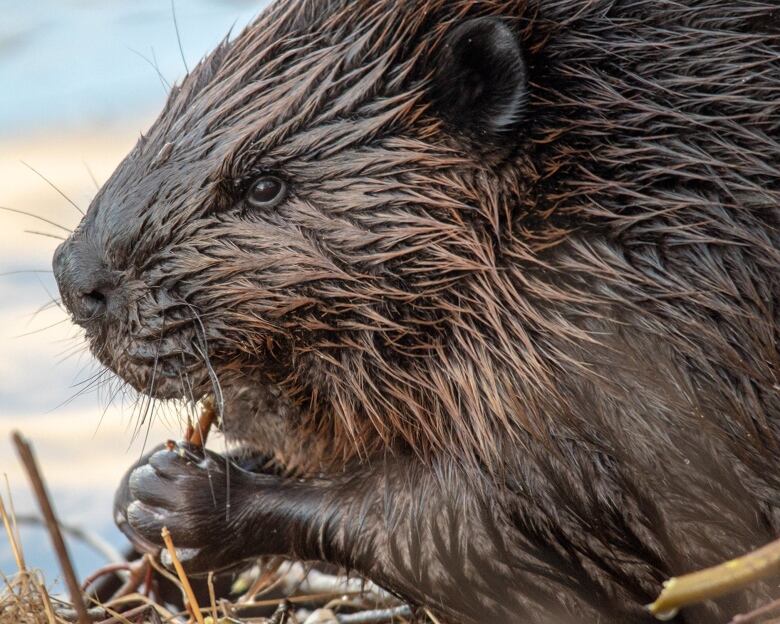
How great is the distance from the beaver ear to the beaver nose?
2.25 feet

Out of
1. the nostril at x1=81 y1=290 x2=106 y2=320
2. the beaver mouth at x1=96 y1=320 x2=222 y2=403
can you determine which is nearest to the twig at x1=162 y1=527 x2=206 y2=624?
the beaver mouth at x1=96 y1=320 x2=222 y2=403

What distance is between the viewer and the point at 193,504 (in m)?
2.42

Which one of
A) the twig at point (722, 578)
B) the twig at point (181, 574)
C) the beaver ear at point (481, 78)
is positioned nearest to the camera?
the twig at point (722, 578)

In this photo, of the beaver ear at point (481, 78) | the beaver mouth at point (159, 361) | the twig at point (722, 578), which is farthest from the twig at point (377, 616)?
the twig at point (722, 578)

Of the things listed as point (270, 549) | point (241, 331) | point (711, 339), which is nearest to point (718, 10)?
point (711, 339)

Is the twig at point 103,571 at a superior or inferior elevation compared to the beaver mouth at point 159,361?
inferior

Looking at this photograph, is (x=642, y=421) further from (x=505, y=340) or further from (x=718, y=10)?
(x=718, y=10)

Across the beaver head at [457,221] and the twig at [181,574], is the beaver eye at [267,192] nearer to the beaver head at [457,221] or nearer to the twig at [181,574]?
Result: the beaver head at [457,221]

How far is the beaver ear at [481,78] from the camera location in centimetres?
208

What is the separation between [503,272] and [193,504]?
0.81 metres

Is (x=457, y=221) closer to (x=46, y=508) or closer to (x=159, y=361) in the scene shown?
(x=159, y=361)

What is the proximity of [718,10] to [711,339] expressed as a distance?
2.04ft

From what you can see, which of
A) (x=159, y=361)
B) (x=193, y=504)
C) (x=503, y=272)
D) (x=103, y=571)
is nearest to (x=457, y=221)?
(x=503, y=272)

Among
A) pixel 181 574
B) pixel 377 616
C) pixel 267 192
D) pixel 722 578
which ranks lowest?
pixel 722 578
